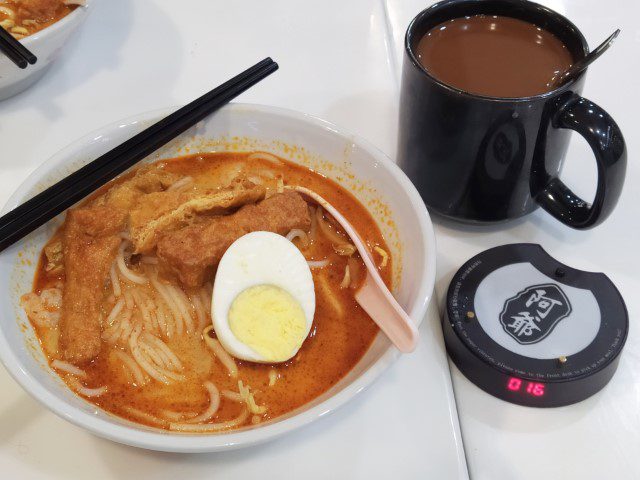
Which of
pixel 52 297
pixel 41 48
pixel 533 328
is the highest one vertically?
Answer: pixel 41 48

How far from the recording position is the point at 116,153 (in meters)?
1.40

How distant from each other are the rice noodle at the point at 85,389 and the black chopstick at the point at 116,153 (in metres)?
0.32

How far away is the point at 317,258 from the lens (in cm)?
144

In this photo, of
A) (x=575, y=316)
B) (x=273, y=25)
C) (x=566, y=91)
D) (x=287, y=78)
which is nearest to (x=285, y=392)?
(x=575, y=316)

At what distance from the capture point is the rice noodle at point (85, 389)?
1.20m

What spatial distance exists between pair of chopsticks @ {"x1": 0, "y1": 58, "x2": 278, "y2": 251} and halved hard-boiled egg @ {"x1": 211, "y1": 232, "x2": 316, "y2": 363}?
31 cm

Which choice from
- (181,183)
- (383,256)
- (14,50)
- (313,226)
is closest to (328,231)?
(313,226)

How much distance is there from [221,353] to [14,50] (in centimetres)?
87

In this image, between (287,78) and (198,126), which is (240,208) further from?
(287,78)

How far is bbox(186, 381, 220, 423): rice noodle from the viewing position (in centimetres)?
118

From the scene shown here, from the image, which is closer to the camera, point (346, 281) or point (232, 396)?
point (232, 396)

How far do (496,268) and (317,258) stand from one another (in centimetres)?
39

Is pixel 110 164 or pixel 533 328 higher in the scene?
pixel 110 164

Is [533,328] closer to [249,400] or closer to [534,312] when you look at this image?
[534,312]
